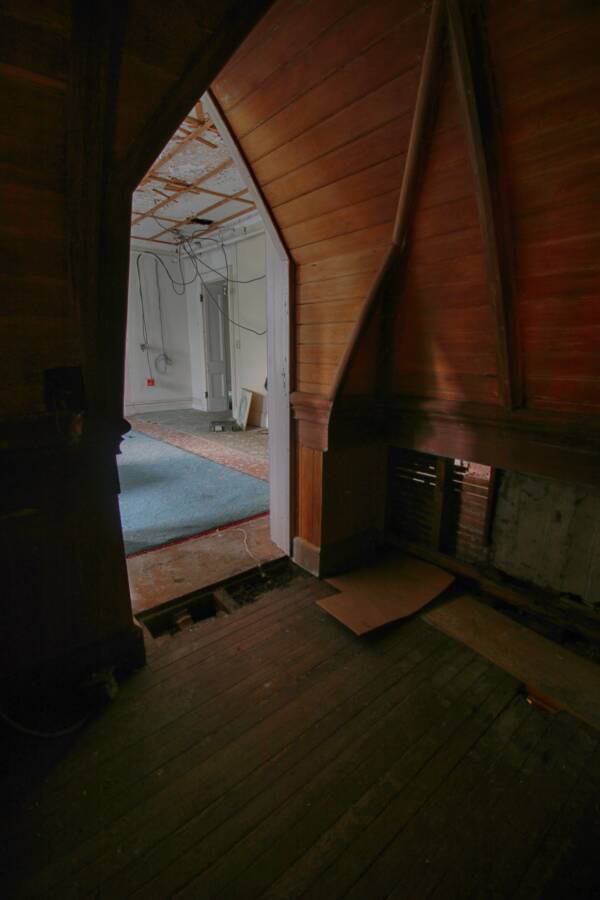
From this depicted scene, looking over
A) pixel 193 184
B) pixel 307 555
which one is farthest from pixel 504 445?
pixel 193 184

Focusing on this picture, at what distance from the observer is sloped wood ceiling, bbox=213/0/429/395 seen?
57.6 inches

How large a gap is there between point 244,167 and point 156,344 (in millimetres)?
6639

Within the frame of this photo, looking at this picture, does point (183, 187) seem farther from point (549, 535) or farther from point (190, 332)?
point (549, 535)

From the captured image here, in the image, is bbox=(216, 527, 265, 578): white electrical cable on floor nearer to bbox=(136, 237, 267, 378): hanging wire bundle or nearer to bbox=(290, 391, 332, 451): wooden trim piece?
bbox=(290, 391, 332, 451): wooden trim piece

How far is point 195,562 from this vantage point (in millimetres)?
2812

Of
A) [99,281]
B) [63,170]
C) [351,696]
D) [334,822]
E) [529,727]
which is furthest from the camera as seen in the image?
[351,696]

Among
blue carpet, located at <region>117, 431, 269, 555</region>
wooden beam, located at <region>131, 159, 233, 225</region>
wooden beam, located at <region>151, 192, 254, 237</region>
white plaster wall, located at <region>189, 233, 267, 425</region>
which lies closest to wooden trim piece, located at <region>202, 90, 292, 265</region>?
blue carpet, located at <region>117, 431, 269, 555</region>

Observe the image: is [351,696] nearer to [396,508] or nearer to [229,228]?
[396,508]

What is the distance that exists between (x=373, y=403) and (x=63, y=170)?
1862 mm

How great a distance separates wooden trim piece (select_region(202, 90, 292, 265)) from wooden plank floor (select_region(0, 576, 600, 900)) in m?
2.25

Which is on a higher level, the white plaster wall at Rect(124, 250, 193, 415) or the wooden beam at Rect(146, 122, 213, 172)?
the wooden beam at Rect(146, 122, 213, 172)

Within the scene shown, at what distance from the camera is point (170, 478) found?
14.4ft

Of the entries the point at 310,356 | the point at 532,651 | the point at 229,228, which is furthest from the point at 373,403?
the point at 229,228

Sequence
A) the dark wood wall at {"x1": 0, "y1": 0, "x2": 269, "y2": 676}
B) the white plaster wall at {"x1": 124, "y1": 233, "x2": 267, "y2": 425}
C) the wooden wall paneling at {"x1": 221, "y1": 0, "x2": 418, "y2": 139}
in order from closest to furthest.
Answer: the dark wood wall at {"x1": 0, "y1": 0, "x2": 269, "y2": 676} → the wooden wall paneling at {"x1": 221, "y1": 0, "x2": 418, "y2": 139} → the white plaster wall at {"x1": 124, "y1": 233, "x2": 267, "y2": 425}
